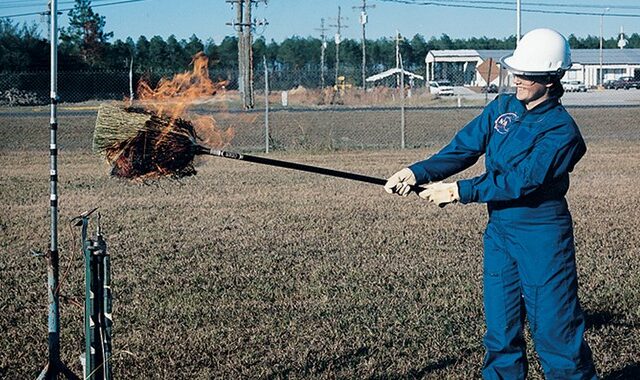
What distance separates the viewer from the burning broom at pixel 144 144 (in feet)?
16.6

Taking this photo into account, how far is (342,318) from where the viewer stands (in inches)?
264

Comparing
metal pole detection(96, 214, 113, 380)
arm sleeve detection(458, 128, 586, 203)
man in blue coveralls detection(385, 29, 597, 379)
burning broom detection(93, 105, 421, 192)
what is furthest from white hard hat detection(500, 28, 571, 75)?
metal pole detection(96, 214, 113, 380)

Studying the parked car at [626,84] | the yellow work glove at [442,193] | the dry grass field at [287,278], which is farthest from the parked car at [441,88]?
the yellow work glove at [442,193]

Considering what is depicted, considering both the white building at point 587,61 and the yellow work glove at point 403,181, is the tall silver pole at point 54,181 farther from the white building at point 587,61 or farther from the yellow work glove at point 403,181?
the white building at point 587,61

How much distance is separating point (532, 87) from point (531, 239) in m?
0.74

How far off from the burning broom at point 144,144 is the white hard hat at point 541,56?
0.85 m

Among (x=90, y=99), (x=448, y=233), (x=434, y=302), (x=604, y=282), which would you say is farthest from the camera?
(x=90, y=99)

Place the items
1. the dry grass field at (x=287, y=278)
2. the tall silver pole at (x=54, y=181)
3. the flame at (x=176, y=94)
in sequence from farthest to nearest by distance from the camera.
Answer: the dry grass field at (x=287, y=278) < the flame at (x=176, y=94) < the tall silver pole at (x=54, y=181)

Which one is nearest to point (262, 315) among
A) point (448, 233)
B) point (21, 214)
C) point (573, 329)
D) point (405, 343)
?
point (405, 343)

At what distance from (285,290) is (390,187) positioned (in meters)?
2.56

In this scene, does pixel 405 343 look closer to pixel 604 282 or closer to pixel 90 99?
pixel 604 282

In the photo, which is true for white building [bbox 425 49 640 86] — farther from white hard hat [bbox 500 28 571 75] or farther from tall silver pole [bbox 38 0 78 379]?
tall silver pole [bbox 38 0 78 379]

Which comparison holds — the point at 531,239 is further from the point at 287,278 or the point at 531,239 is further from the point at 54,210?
the point at 287,278

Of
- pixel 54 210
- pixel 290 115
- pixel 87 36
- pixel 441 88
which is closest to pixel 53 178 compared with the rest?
pixel 54 210
